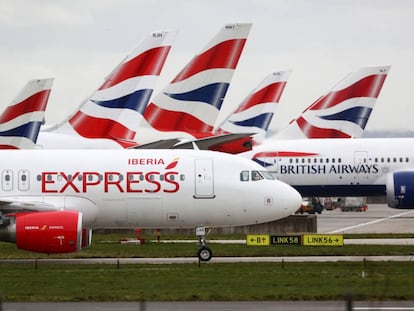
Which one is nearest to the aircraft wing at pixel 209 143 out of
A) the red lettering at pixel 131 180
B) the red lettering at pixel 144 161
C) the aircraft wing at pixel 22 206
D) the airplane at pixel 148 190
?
the red lettering at pixel 144 161

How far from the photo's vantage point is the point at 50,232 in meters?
35.2

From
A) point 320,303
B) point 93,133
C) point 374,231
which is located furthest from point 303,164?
point 320,303

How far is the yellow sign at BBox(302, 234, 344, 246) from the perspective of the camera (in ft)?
147

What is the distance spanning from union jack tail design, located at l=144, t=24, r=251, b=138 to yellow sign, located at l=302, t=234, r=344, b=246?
11.1m

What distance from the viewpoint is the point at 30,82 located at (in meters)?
44.9

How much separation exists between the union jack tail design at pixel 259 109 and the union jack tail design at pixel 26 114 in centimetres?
3172

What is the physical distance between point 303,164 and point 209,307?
154 feet

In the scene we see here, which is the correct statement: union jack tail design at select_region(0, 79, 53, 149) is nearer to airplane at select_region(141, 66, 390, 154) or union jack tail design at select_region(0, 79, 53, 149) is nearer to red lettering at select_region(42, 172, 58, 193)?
red lettering at select_region(42, 172, 58, 193)

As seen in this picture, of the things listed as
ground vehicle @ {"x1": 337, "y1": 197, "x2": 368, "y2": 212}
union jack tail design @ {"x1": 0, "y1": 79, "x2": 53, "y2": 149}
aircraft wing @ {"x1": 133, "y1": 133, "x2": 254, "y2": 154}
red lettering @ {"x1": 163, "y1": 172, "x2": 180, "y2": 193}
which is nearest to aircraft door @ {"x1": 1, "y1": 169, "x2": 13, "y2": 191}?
red lettering @ {"x1": 163, "y1": 172, "x2": 180, "y2": 193}

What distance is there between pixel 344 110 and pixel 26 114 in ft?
125

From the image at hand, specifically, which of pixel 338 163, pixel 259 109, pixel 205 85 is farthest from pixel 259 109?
pixel 205 85

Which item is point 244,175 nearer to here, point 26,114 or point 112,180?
point 112,180

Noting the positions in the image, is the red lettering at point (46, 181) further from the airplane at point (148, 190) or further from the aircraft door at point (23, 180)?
the aircraft door at point (23, 180)

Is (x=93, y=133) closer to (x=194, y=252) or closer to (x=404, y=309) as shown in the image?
(x=194, y=252)
